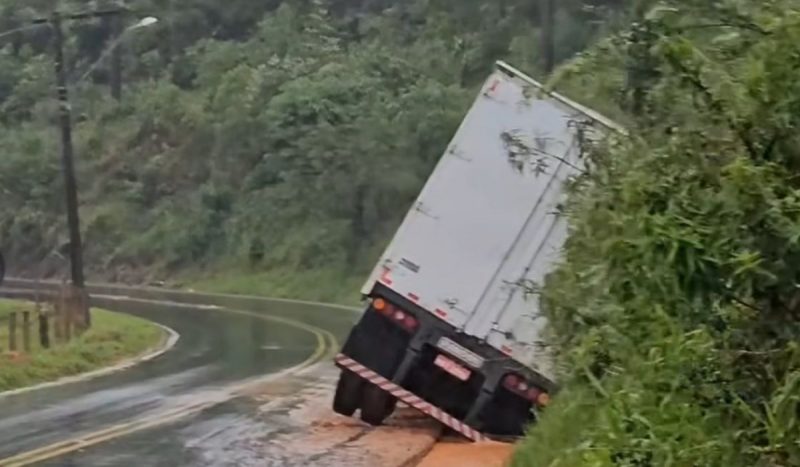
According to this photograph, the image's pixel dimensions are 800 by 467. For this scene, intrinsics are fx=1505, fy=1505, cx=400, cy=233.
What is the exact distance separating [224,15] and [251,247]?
18192 mm

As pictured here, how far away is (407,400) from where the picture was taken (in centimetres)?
1471

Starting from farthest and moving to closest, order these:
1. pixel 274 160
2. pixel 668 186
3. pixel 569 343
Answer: pixel 274 160 < pixel 569 343 < pixel 668 186

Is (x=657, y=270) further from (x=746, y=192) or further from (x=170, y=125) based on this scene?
(x=170, y=125)

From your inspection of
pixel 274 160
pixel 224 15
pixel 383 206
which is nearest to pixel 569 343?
pixel 383 206

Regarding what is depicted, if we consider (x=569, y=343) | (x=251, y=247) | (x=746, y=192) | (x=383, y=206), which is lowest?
(x=251, y=247)

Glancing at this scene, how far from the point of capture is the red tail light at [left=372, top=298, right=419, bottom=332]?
1465cm

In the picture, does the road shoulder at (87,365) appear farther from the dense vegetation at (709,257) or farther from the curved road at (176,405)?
the dense vegetation at (709,257)

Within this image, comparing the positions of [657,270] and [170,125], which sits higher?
[657,270]

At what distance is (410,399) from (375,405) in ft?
2.46

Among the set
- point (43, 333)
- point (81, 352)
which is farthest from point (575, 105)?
point (43, 333)

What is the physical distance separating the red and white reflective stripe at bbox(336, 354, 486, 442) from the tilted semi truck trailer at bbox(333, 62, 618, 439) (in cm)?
1

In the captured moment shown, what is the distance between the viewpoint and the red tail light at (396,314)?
14648 mm

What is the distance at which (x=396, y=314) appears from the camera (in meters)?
14.8

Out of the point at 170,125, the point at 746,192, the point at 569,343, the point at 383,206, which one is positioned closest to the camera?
the point at 746,192
